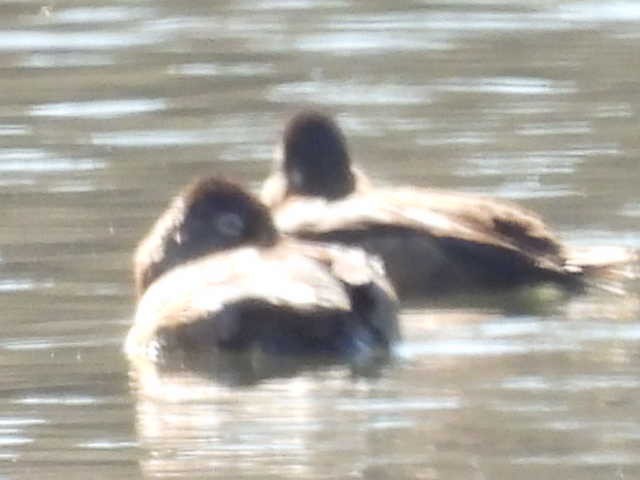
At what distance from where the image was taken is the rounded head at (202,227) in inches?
488

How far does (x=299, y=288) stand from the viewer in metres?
11.3

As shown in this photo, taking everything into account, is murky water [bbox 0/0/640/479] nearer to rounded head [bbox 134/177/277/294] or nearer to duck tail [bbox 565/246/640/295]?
duck tail [bbox 565/246/640/295]

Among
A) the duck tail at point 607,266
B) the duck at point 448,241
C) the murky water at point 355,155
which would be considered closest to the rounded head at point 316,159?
the duck at point 448,241

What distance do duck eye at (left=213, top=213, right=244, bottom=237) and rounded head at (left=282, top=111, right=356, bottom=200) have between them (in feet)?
4.25

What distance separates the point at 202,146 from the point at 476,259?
2.97 metres

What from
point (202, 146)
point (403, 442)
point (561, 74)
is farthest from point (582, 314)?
point (561, 74)

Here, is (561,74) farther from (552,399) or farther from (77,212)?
(552,399)

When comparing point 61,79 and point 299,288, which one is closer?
point 299,288

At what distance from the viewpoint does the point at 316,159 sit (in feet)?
45.2

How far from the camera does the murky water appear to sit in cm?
1009

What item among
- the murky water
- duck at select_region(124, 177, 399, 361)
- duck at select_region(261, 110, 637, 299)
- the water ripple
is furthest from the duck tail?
the water ripple

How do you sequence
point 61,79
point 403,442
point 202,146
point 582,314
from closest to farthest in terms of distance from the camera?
1. point 403,442
2. point 582,314
3. point 202,146
4. point 61,79

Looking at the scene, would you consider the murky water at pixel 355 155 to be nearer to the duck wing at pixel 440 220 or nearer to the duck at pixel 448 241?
the duck at pixel 448 241

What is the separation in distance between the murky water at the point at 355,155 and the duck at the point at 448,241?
27 centimetres
